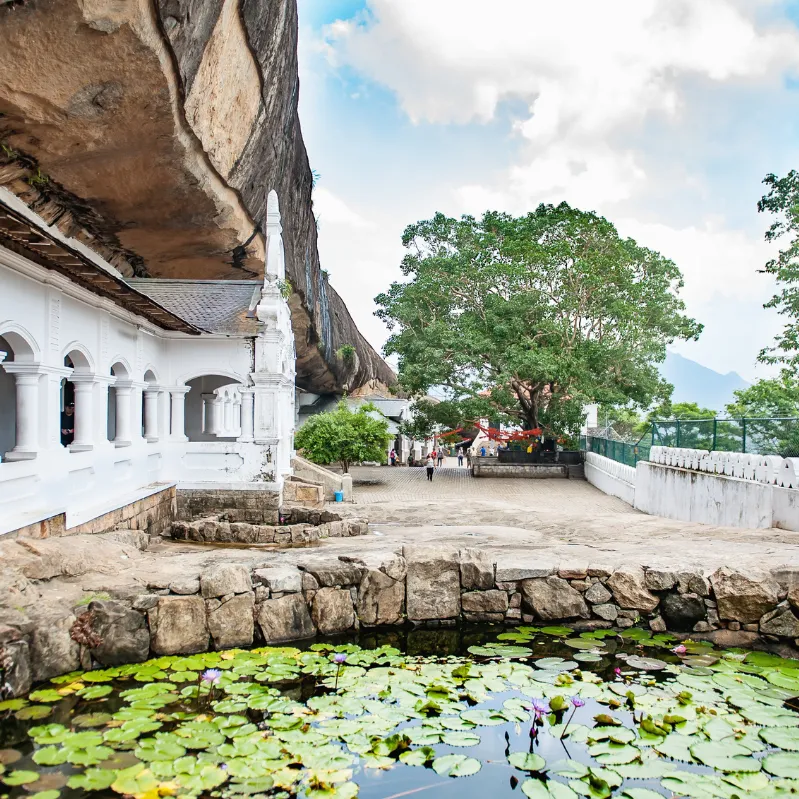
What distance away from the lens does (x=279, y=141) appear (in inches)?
587

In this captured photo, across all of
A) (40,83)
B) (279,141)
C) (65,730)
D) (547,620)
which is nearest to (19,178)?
(40,83)

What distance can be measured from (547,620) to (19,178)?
10073 millimetres

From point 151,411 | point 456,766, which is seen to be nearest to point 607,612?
point 456,766

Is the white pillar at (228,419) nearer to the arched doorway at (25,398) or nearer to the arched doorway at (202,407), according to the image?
the arched doorway at (202,407)

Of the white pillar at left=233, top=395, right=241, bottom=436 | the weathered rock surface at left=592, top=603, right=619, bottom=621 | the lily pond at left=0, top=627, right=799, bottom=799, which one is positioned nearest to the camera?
the lily pond at left=0, top=627, right=799, bottom=799

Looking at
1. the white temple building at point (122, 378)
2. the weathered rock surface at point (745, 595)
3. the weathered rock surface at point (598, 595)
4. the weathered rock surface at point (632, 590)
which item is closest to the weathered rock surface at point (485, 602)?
the weathered rock surface at point (598, 595)

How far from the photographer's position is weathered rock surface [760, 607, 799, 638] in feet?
21.2

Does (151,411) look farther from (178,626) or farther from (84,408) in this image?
(178,626)

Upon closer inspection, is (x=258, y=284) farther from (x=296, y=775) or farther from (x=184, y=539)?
(x=296, y=775)

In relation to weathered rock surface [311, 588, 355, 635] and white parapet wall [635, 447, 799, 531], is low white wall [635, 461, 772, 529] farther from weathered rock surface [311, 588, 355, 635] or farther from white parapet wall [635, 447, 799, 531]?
weathered rock surface [311, 588, 355, 635]

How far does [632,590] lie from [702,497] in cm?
727

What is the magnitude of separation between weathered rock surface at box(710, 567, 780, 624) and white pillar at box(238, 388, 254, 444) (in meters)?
9.23

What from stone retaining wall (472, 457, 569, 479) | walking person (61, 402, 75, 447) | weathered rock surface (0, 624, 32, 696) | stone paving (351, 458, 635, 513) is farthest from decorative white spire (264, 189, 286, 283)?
stone retaining wall (472, 457, 569, 479)

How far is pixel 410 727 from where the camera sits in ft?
14.7
